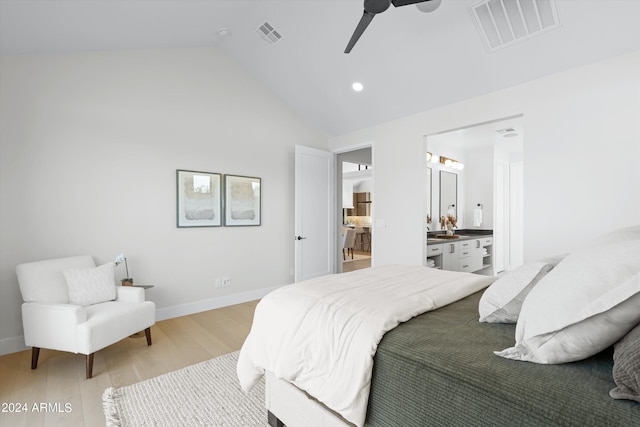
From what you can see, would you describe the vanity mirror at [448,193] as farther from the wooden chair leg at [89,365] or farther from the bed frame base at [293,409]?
the wooden chair leg at [89,365]

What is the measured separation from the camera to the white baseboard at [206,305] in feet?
11.6

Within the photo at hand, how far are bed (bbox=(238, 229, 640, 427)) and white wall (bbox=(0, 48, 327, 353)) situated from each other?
269cm

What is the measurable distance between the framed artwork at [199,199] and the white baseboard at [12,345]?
165 cm

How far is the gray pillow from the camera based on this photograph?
693mm

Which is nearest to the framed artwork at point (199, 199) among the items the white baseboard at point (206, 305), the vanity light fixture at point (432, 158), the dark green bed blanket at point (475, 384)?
the white baseboard at point (206, 305)

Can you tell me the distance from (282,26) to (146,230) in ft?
8.66

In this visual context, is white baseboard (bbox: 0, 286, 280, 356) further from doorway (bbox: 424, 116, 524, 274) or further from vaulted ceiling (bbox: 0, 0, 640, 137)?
doorway (bbox: 424, 116, 524, 274)

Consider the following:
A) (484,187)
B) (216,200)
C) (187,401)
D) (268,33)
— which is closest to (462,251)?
(484,187)

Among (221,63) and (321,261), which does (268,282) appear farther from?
(221,63)

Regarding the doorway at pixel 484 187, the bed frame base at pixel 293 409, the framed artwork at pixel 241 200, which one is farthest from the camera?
the doorway at pixel 484 187

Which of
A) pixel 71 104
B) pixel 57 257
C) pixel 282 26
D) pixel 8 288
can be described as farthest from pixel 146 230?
pixel 282 26

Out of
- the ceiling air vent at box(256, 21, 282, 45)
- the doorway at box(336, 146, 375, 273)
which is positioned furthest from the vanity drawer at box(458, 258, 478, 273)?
the ceiling air vent at box(256, 21, 282, 45)

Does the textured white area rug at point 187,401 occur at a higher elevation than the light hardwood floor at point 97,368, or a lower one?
higher

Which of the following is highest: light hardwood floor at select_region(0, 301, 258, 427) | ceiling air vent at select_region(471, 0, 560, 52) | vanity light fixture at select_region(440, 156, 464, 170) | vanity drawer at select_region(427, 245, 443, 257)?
ceiling air vent at select_region(471, 0, 560, 52)
